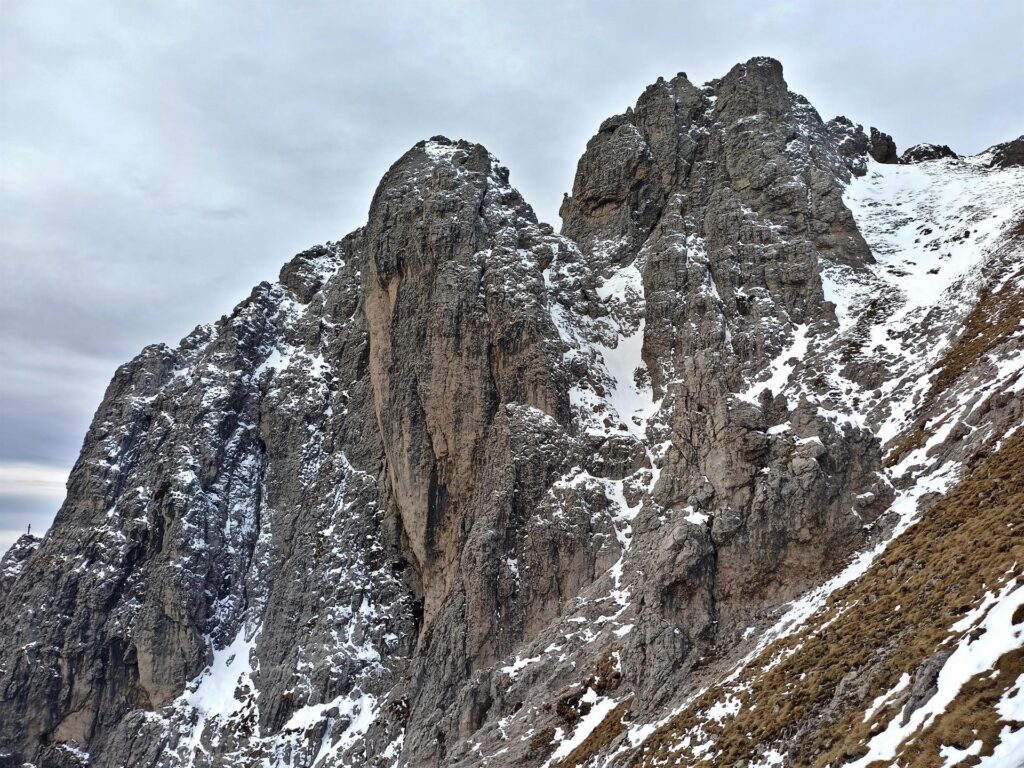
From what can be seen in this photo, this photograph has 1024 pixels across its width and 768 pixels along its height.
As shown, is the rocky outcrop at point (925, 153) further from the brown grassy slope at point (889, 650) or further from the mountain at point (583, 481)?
the brown grassy slope at point (889, 650)

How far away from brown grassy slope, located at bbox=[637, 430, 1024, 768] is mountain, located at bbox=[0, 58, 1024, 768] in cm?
20

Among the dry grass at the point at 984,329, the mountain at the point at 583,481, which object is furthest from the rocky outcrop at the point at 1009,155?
the dry grass at the point at 984,329

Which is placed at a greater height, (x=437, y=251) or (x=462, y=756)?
(x=437, y=251)

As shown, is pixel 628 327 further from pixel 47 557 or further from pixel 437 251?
pixel 47 557

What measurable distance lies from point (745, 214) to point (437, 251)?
29480mm

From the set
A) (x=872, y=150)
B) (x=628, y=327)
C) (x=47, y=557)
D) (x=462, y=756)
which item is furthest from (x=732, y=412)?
(x=47, y=557)

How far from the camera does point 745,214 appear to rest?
73.0m

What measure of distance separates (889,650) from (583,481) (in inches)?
1490

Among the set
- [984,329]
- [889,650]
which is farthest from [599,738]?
[984,329]

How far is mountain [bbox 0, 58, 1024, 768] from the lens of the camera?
35281 mm

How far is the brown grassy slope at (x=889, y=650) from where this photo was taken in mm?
17172

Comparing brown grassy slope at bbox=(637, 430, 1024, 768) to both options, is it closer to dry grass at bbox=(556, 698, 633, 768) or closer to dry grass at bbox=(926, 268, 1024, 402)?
dry grass at bbox=(556, 698, 633, 768)

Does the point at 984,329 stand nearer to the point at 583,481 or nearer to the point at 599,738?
the point at 583,481

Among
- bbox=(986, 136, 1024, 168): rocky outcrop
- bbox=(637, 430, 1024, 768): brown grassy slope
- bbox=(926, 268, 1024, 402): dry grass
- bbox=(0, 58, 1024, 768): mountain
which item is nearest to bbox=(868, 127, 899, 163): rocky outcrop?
bbox=(0, 58, 1024, 768): mountain
